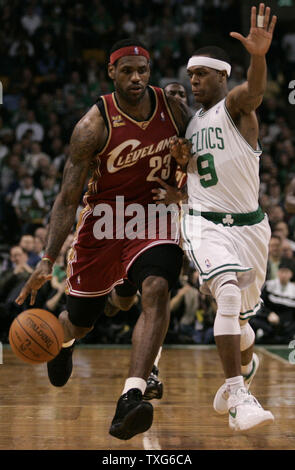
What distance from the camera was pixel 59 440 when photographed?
4352 millimetres

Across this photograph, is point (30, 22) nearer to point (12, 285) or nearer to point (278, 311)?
point (12, 285)

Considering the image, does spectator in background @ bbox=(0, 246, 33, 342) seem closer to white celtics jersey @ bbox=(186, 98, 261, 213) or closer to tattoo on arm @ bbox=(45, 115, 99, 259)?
tattoo on arm @ bbox=(45, 115, 99, 259)

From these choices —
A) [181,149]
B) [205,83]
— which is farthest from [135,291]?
[205,83]

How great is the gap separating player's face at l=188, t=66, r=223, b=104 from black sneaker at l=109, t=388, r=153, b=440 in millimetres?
2027

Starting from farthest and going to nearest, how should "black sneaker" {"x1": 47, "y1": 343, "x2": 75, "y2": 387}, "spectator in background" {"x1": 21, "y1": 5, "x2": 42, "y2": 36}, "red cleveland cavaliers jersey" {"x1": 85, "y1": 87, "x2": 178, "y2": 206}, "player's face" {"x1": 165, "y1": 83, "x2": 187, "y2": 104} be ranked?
"spectator in background" {"x1": 21, "y1": 5, "x2": 42, "y2": 36}, "player's face" {"x1": 165, "y1": 83, "x2": 187, "y2": 104}, "black sneaker" {"x1": 47, "y1": 343, "x2": 75, "y2": 387}, "red cleveland cavaliers jersey" {"x1": 85, "y1": 87, "x2": 178, "y2": 206}

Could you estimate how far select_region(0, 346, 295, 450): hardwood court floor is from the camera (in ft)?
14.2

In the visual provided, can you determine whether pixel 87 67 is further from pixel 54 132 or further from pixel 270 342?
pixel 270 342

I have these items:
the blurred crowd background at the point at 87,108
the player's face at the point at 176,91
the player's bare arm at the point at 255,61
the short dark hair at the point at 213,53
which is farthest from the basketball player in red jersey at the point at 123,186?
the blurred crowd background at the point at 87,108

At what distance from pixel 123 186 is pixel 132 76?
721 millimetres

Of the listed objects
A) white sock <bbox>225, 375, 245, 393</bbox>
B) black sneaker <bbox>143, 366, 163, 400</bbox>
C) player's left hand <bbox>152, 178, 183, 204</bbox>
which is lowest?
black sneaker <bbox>143, 366, 163, 400</bbox>

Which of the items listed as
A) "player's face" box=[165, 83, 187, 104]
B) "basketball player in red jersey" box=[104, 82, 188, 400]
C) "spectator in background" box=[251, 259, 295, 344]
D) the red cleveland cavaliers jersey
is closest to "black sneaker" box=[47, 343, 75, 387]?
"basketball player in red jersey" box=[104, 82, 188, 400]

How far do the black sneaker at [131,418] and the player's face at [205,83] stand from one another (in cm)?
203

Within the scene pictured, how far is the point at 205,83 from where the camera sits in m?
4.76
